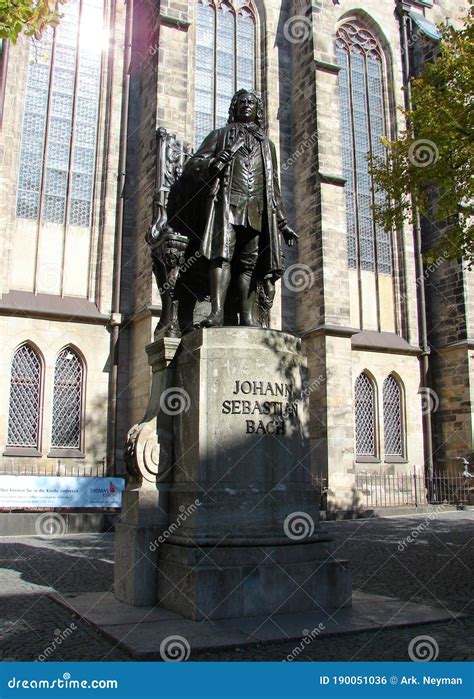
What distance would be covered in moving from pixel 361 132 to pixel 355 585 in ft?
61.7

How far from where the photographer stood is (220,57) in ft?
70.3

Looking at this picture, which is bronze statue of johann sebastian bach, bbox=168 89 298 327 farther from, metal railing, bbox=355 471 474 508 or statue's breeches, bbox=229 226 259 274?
metal railing, bbox=355 471 474 508

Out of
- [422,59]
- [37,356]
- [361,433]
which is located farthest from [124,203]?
[422,59]

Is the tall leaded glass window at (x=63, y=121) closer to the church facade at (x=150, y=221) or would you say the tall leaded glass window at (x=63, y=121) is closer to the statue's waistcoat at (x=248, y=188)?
the church facade at (x=150, y=221)

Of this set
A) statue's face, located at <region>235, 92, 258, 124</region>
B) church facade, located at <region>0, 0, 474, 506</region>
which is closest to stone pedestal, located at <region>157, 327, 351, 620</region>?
statue's face, located at <region>235, 92, 258, 124</region>

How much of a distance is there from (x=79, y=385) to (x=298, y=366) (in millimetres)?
13363

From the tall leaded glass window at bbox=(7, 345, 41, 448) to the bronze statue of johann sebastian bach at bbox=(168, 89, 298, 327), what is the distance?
12.1m

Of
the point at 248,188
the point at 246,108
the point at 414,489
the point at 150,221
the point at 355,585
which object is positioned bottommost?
the point at 355,585

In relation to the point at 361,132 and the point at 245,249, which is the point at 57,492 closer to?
the point at 245,249

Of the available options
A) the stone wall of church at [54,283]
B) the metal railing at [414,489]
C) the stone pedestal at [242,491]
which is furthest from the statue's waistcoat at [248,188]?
the metal railing at [414,489]

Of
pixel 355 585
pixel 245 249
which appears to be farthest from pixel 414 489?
pixel 245 249

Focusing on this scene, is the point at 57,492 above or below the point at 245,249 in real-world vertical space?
below

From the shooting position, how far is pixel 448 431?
21797mm

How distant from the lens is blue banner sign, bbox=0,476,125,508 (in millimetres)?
13719
